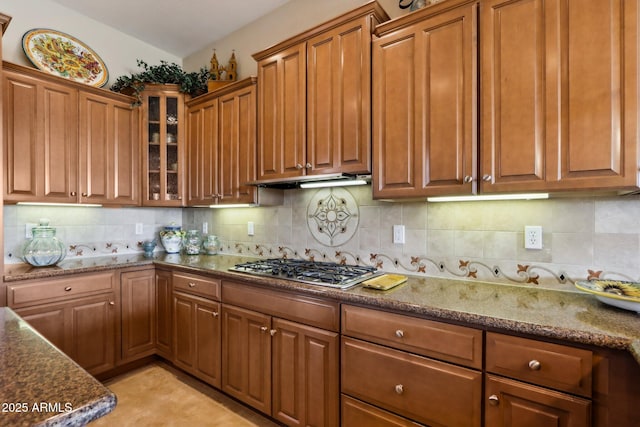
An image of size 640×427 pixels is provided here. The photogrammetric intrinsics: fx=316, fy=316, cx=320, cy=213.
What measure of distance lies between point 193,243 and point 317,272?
5.39 ft

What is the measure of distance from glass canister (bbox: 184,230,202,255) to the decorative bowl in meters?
2.87

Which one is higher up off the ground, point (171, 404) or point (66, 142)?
point (66, 142)

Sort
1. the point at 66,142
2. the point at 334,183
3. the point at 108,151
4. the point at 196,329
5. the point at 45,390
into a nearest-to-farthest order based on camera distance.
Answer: the point at 45,390, the point at 334,183, the point at 196,329, the point at 66,142, the point at 108,151

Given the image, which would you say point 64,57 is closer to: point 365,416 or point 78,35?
point 78,35

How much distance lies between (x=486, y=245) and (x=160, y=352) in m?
2.64

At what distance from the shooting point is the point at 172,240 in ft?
10.3

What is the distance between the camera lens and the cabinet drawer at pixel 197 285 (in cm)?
219

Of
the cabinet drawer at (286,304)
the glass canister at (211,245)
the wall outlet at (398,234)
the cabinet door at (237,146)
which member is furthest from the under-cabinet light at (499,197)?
the glass canister at (211,245)

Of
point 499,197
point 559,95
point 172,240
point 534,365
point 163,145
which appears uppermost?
point 163,145

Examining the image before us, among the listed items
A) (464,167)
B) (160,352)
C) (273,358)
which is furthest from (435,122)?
(160,352)

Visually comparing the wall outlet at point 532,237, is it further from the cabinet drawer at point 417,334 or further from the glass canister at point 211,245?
the glass canister at point 211,245

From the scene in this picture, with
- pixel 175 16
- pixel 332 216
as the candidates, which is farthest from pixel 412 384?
pixel 175 16

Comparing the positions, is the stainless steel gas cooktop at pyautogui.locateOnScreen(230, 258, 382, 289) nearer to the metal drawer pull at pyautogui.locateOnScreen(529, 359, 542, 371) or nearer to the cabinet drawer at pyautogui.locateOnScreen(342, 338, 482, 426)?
the cabinet drawer at pyautogui.locateOnScreen(342, 338, 482, 426)

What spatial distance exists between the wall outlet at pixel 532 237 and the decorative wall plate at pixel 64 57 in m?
3.45
